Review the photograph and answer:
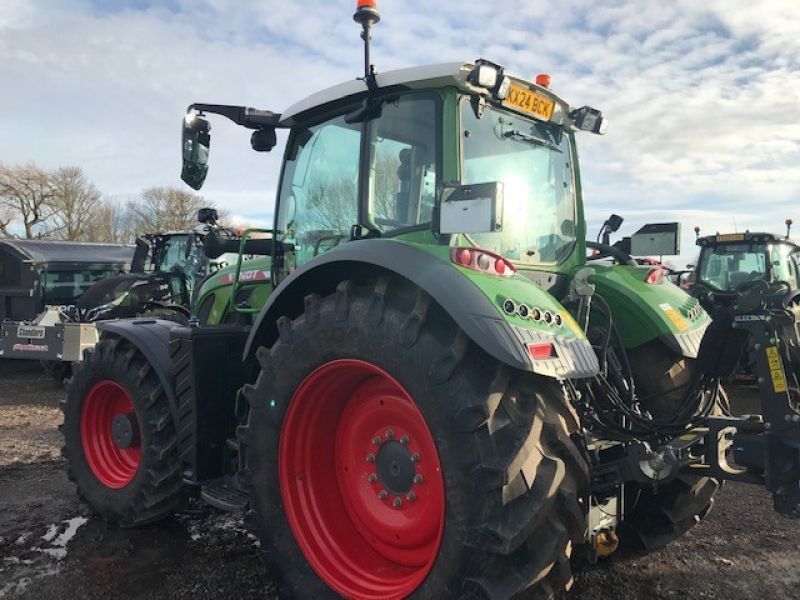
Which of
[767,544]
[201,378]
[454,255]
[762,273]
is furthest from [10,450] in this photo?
[762,273]

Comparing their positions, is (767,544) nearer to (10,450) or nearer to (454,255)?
(454,255)

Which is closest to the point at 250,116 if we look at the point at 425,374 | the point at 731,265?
the point at 425,374

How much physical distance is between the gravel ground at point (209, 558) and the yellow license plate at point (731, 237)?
22.6 ft

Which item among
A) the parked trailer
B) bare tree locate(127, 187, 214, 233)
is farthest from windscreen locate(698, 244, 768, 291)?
bare tree locate(127, 187, 214, 233)

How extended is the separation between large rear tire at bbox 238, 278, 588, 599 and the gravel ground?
57cm

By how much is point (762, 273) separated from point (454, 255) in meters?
9.73

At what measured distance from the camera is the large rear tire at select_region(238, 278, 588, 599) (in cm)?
232

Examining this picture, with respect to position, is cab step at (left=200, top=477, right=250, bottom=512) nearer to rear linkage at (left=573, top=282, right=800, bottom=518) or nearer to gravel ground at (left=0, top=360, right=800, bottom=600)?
gravel ground at (left=0, top=360, right=800, bottom=600)

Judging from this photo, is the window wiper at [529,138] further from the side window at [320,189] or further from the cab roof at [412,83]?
the side window at [320,189]

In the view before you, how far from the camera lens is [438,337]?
2574mm

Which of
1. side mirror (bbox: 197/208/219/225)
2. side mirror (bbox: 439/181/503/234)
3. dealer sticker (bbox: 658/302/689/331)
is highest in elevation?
side mirror (bbox: 197/208/219/225)

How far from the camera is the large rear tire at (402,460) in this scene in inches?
91.4

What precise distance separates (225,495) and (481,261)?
1999 millimetres

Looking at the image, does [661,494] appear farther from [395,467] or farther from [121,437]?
[121,437]
